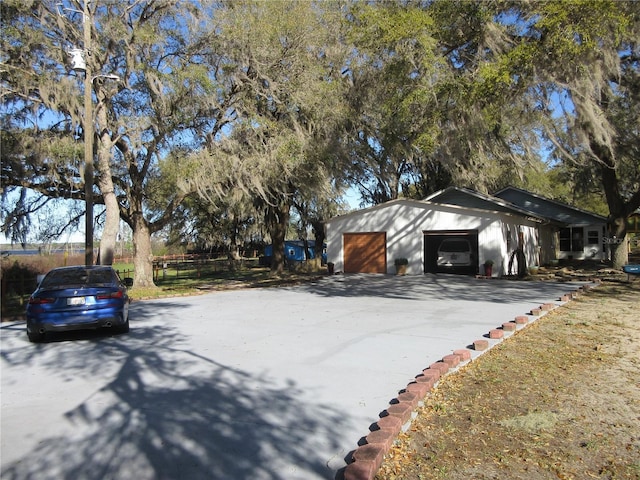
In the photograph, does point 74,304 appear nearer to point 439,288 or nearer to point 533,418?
point 533,418

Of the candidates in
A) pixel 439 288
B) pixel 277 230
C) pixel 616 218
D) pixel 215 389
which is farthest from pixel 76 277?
pixel 616 218

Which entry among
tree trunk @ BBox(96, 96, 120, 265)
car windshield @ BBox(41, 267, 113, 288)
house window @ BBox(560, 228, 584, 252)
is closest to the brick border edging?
car windshield @ BBox(41, 267, 113, 288)

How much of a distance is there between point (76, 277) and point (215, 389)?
463 cm

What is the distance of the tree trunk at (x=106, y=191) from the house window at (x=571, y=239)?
29.5 m

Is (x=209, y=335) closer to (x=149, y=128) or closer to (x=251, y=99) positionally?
(x=149, y=128)

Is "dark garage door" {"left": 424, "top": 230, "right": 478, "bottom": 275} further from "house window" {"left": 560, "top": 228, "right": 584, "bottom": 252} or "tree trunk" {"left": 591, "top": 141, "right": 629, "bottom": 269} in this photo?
"house window" {"left": 560, "top": 228, "right": 584, "bottom": 252}

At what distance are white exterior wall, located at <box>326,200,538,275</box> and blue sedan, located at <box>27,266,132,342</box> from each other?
52.6ft

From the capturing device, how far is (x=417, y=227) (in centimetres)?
2236

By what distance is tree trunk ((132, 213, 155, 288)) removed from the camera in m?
18.1

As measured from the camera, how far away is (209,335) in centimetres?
856

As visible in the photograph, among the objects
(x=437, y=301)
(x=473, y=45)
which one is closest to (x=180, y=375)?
(x=437, y=301)

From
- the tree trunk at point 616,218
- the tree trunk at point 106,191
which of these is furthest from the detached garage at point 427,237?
the tree trunk at point 106,191

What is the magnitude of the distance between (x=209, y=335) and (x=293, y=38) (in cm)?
1272

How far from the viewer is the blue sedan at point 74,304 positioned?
308 inches
